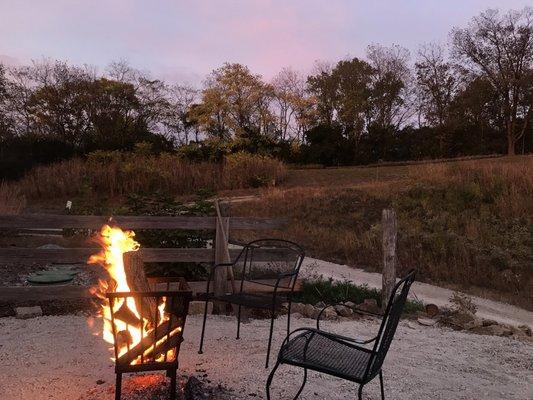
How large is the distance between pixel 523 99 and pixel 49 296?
2832 cm

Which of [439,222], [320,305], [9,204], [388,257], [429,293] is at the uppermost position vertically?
[9,204]

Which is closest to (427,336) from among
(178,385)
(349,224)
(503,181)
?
(178,385)

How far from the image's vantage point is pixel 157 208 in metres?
6.02

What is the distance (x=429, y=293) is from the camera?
8.25 m

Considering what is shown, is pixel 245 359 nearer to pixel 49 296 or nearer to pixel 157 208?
pixel 49 296

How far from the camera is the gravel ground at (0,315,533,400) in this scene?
3273 mm

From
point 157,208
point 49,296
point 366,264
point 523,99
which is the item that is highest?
point 523,99

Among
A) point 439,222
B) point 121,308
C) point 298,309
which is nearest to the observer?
point 121,308

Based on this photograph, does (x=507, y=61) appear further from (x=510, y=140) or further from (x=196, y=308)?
(x=196, y=308)

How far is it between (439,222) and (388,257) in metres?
6.59

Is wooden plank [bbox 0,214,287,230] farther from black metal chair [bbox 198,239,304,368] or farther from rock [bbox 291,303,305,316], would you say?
rock [bbox 291,303,305,316]

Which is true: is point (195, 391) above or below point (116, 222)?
below

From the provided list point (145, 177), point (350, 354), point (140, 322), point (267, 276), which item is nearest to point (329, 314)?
point (267, 276)

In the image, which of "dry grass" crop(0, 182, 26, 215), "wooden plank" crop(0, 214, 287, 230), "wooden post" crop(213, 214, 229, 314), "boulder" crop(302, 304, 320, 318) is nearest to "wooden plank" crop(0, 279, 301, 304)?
"wooden plank" crop(0, 214, 287, 230)
